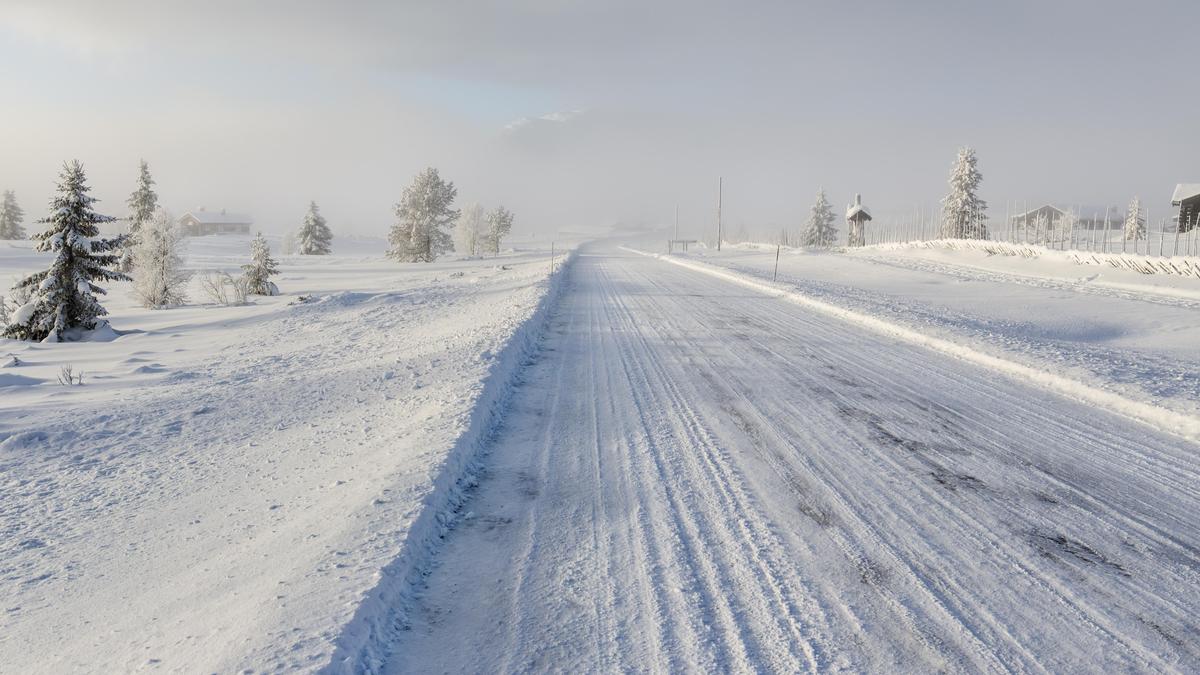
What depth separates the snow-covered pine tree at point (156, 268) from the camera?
23500mm

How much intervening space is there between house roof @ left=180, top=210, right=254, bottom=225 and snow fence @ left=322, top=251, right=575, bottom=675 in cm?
13492

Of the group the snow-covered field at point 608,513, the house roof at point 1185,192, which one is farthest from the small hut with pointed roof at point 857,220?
the snow-covered field at point 608,513

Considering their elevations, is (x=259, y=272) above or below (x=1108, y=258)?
below

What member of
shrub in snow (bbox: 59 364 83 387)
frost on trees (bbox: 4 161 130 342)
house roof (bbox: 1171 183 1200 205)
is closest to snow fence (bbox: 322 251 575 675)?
shrub in snow (bbox: 59 364 83 387)

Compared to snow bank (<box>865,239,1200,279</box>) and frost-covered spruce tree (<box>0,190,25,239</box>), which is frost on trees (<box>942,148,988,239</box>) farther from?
frost-covered spruce tree (<box>0,190,25,239</box>)

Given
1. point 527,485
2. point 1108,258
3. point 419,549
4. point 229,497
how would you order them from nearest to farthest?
1. point 419,549
2. point 229,497
3. point 527,485
4. point 1108,258

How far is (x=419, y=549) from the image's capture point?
3604 mm

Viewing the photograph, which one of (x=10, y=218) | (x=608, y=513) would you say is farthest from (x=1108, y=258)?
(x=10, y=218)

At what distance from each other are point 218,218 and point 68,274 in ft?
403

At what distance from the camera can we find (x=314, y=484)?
15.2 feet

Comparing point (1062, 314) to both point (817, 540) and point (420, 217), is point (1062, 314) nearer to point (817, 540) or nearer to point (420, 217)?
point (817, 540)

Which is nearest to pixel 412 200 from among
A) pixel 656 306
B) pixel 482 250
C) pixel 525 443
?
pixel 482 250

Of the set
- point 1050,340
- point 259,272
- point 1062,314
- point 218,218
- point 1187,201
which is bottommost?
point 1050,340

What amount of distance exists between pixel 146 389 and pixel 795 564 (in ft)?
27.6
